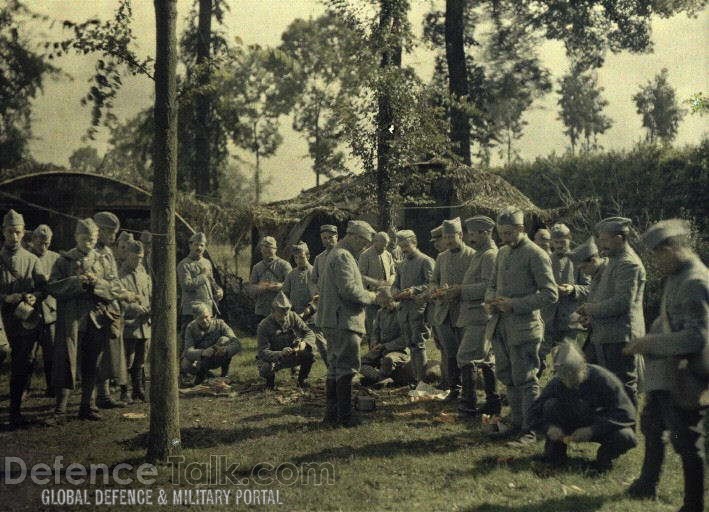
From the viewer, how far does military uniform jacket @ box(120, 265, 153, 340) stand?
382 inches

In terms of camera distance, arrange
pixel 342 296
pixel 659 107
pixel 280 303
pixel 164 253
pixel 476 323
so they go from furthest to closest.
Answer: pixel 659 107 → pixel 280 303 → pixel 476 323 → pixel 342 296 → pixel 164 253

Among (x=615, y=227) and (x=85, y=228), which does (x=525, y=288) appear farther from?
(x=85, y=228)

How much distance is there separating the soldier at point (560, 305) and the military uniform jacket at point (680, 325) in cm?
400

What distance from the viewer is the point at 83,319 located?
27.7 feet

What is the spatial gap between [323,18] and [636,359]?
33.6 meters

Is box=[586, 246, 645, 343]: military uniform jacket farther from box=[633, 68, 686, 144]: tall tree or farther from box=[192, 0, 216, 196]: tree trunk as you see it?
box=[633, 68, 686, 144]: tall tree

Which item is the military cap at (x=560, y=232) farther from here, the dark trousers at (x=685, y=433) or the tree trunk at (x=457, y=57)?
the tree trunk at (x=457, y=57)

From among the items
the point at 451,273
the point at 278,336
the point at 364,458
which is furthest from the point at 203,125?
the point at 364,458

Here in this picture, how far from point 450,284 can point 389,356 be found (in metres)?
1.77

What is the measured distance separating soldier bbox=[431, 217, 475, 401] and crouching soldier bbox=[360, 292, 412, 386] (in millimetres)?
946

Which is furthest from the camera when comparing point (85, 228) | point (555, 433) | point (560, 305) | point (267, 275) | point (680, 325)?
point (267, 275)

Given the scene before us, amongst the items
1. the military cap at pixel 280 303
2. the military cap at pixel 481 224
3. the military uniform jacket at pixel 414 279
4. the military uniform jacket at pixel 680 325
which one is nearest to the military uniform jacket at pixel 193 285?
the military cap at pixel 280 303

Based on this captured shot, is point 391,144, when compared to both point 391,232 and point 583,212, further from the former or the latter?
point 583,212

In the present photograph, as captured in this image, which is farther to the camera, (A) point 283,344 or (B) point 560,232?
(A) point 283,344
